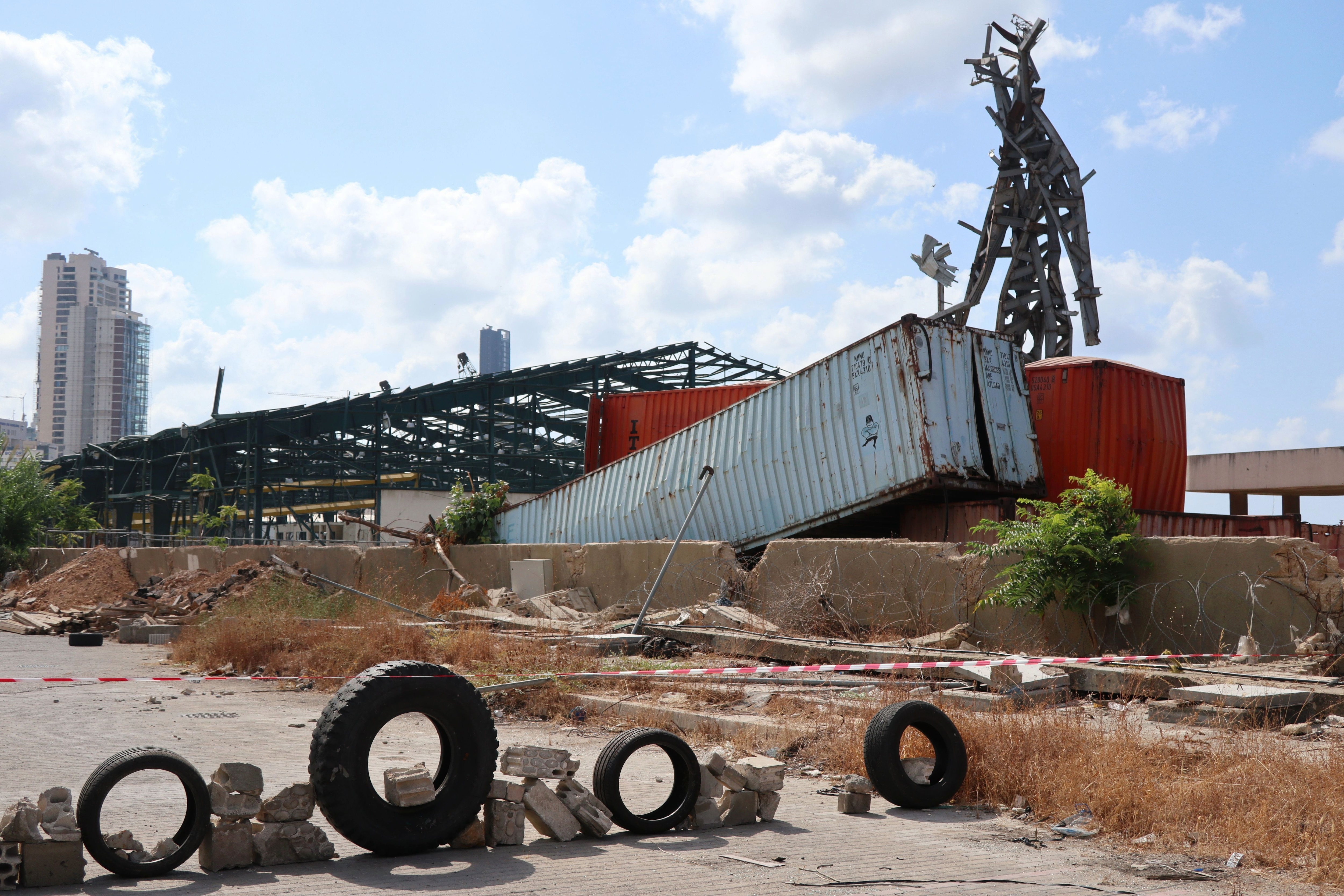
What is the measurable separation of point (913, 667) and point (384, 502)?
2727 cm

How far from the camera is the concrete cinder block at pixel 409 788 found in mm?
4711

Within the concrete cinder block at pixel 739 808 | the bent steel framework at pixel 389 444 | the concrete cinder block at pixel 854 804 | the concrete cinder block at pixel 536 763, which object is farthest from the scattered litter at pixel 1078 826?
the bent steel framework at pixel 389 444

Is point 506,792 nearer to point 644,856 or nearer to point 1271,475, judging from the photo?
point 644,856

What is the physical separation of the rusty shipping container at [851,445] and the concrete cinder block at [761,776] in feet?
27.5

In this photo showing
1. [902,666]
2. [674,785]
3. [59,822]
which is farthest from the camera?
[902,666]

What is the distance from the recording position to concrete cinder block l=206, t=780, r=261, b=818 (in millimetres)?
4426

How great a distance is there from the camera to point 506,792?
4984 mm

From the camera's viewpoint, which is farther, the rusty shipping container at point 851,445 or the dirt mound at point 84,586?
the dirt mound at point 84,586

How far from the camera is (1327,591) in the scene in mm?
8750

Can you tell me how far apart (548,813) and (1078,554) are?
6.77 m

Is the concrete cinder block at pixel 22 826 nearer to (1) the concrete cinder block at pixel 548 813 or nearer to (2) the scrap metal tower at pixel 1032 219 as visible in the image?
(1) the concrete cinder block at pixel 548 813

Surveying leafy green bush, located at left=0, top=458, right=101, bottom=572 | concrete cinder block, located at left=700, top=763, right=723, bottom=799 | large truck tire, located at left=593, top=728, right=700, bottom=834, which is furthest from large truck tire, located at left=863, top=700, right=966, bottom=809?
leafy green bush, located at left=0, top=458, right=101, bottom=572

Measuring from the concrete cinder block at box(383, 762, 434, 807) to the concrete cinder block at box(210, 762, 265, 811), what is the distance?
1.82ft

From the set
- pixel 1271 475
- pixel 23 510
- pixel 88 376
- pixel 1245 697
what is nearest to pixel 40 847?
pixel 1245 697
